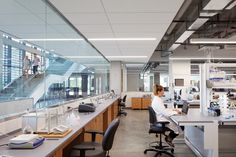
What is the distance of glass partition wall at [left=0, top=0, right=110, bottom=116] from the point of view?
152 inches

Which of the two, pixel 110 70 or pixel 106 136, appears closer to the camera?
pixel 106 136

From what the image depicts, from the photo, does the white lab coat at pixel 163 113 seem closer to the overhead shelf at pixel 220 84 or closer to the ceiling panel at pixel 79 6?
the overhead shelf at pixel 220 84

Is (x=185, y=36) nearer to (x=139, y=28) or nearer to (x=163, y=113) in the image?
A: (x=139, y=28)

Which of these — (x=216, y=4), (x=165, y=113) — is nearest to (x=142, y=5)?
(x=216, y=4)

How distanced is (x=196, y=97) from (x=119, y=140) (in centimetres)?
433

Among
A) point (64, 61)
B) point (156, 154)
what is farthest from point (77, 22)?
point (156, 154)

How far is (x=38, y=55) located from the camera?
4.89m

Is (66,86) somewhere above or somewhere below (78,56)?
below

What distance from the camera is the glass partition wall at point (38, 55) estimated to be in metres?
3.85

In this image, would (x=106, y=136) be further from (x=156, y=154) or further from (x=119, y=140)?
(x=119, y=140)

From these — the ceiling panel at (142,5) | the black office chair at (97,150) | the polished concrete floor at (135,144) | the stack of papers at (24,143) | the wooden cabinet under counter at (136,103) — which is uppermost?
the ceiling panel at (142,5)

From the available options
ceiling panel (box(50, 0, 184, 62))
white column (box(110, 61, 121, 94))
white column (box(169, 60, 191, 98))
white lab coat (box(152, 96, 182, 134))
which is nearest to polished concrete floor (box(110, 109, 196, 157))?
white lab coat (box(152, 96, 182, 134))

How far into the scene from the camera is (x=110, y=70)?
41.7 ft

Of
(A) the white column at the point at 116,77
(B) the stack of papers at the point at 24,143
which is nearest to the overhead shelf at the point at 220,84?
(B) the stack of papers at the point at 24,143
